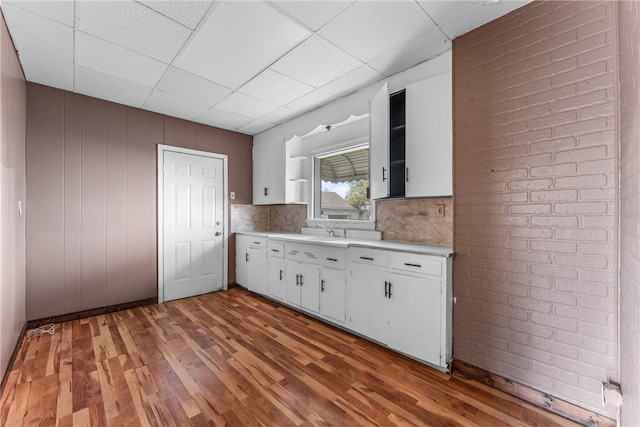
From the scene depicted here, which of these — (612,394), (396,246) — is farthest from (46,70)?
(612,394)

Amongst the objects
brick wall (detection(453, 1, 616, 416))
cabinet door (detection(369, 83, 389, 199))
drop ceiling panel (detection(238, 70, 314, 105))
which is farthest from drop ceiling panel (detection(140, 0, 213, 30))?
brick wall (detection(453, 1, 616, 416))

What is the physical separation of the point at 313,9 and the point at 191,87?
179 centimetres

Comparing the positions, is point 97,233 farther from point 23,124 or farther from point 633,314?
point 633,314

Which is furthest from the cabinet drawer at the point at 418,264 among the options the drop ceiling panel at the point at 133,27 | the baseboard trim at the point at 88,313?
the baseboard trim at the point at 88,313

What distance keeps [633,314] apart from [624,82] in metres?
1.12

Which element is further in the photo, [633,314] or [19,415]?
[19,415]

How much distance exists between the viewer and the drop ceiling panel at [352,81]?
262 centimetres

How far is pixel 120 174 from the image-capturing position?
3387mm

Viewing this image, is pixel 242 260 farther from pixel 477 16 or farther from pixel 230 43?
pixel 477 16

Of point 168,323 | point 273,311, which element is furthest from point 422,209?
point 168,323

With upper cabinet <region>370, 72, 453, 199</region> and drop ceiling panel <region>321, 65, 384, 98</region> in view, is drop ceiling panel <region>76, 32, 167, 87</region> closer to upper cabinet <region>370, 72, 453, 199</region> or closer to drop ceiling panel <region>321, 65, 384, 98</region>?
drop ceiling panel <region>321, 65, 384, 98</region>

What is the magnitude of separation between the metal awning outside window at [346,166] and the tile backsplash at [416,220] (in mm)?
630

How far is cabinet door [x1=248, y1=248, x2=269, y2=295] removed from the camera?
3798 mm

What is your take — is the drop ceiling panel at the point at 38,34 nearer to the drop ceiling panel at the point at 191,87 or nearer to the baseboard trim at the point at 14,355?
the drop ceiling panel at the point at 191,87
